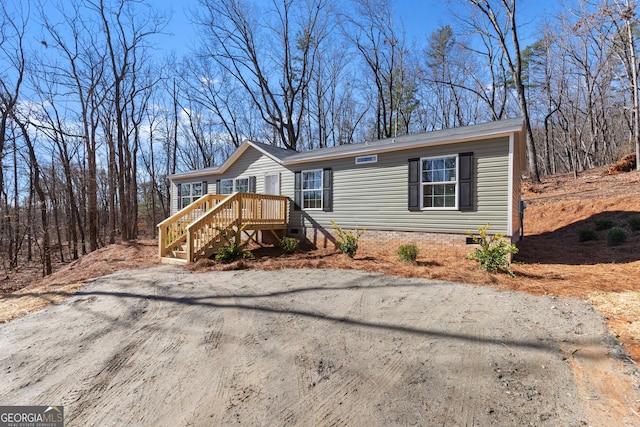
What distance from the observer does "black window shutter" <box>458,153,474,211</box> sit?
708cm

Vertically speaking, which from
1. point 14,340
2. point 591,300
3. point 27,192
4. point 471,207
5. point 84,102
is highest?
point 84,102

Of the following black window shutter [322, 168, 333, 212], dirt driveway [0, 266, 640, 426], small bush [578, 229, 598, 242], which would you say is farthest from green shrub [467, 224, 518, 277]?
small bush [578, 229, 598, 242]

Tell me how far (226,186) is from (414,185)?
7.98m

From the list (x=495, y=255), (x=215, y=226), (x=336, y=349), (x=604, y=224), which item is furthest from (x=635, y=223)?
(x=215, y=226)

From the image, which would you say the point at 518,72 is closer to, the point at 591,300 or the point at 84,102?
the point at 591,300

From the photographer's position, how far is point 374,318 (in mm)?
3785

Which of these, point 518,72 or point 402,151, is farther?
point 518,72

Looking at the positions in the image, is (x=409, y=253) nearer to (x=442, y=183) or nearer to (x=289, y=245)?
(x=442, y=183)

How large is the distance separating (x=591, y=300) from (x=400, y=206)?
4.67 m

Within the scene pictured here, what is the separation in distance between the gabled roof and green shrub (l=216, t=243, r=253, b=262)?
378cm

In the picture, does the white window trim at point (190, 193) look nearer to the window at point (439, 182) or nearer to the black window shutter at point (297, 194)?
the black window shutter at point (297, 194)

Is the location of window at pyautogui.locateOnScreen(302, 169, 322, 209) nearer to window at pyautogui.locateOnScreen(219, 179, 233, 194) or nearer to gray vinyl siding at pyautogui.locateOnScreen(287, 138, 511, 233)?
gray vinyl siding at pyautogui.locateOnScreen(287, 138, 511, 233)

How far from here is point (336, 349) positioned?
9.90ft

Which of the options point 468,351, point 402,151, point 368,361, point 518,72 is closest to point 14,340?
point 368,361
